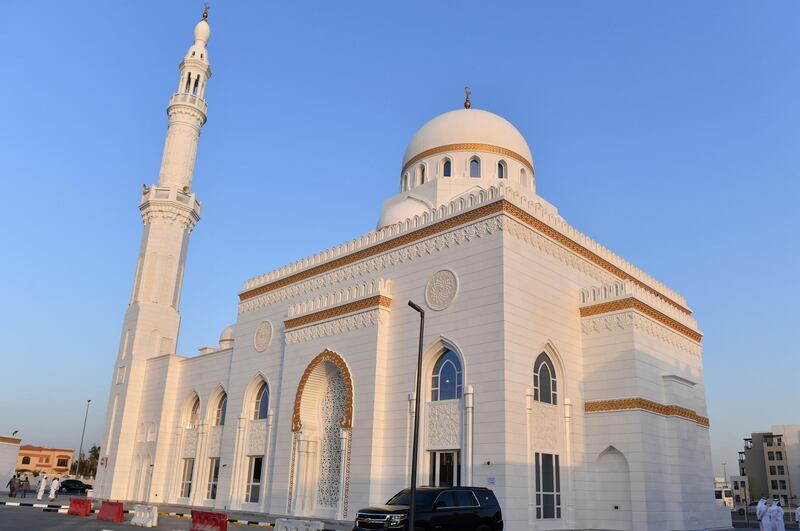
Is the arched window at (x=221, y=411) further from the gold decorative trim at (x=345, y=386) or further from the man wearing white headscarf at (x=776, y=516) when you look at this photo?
the man wearing white headscarf at (x=776, y=516)

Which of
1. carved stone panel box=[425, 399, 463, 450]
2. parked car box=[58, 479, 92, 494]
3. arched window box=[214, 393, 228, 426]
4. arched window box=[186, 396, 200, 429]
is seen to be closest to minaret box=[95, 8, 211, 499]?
arched window box=[186, 396, 200, 429]

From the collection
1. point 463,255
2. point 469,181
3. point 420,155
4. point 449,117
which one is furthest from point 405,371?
point 449,117

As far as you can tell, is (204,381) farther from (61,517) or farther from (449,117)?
(449,117)

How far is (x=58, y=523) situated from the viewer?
16.7 m

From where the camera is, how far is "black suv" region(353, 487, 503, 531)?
12.5 m

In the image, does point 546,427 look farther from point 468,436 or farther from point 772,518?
point 772,518

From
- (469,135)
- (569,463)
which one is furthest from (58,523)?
→ (469,135)

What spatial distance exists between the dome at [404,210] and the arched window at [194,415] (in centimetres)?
1307

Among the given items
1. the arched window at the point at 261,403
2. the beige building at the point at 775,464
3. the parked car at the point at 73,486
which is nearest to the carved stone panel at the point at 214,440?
the arched window at the point at 261,403

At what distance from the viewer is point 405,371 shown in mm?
19875

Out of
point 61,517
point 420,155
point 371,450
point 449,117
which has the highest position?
point 449,117

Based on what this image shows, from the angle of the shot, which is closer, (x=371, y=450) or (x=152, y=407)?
(x=371, y=450)

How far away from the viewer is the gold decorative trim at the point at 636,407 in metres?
18.6

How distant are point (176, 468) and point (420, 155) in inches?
727
